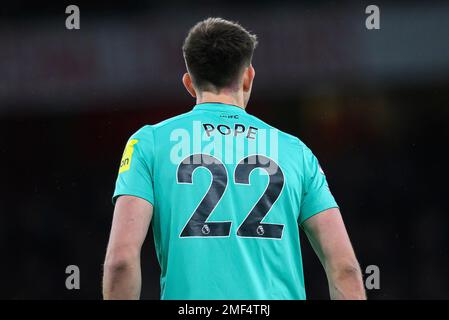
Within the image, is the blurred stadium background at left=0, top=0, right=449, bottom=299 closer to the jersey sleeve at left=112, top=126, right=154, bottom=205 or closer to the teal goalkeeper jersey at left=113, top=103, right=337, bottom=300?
the teal goalkeeper jersey at left=113, top=103, right=337, bottom=300

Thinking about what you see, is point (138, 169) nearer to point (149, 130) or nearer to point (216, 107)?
point (149, 130)

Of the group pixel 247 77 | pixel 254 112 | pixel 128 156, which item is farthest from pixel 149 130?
pixel 254 112

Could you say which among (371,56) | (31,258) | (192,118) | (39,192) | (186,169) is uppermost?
(371,56)

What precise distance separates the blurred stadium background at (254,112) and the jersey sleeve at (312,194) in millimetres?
7364

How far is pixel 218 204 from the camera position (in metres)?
2.55

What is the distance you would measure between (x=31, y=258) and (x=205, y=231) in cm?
935

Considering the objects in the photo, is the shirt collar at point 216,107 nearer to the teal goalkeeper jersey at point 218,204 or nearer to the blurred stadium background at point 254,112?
the teal goalkeeper jersey at point 218,204

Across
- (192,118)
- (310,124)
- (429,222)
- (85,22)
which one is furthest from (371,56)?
(192,118)

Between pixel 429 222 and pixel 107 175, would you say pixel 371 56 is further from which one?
pixel 107 175

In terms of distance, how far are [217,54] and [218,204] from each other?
1.77 feet

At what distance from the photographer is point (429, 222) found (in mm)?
10930

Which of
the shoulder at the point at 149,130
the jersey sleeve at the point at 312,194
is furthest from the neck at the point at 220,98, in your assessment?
the jersey sleeve at the point at 312,194
